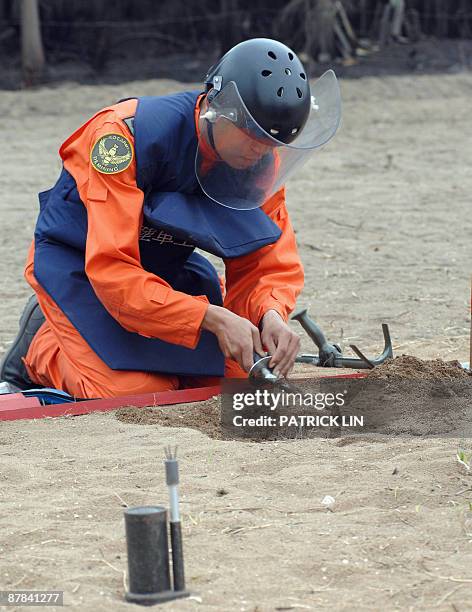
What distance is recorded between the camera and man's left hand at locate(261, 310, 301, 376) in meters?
4.27

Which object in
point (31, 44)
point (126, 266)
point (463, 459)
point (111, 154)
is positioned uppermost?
point (111, 154)

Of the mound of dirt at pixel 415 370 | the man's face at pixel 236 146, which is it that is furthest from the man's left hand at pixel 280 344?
the man's face at pixel 236 146

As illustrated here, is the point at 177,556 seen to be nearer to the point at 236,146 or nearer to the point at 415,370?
the point at 236,146

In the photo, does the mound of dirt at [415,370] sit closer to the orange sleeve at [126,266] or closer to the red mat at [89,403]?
the red mat at [89,403]

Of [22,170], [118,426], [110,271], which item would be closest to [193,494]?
[118,426]

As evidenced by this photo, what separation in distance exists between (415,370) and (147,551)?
2.22m

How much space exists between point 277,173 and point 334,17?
38.2ft

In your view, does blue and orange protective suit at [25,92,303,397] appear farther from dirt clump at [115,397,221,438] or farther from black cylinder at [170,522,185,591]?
black cylinder at [170,522,185,591]

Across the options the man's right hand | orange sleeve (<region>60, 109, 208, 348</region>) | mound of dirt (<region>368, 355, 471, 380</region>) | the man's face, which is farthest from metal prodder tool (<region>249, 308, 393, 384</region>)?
the man's face

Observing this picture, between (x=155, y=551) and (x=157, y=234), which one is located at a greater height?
(x=157, y=234)

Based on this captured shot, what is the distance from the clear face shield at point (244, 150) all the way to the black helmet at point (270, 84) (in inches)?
2.1

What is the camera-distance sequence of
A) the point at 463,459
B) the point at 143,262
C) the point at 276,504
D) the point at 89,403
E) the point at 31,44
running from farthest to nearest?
the point at 31,44, the point at 143,262, the point at 89,403, the point at 463,459, the point at 276,504

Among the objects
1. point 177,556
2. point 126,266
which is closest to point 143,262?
point 126,266

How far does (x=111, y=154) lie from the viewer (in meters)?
4.23
